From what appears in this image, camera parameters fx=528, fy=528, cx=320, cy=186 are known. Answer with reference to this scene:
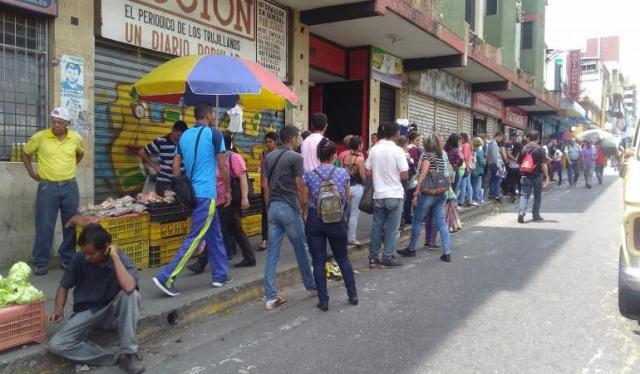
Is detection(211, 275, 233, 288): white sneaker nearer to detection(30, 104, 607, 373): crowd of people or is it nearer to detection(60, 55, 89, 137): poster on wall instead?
detection(30, 104, 607, 373): crowd of people

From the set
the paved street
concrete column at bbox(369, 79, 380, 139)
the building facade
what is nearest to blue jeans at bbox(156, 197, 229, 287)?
the paved street

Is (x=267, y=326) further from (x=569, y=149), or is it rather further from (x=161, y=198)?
(x=569, y=149)

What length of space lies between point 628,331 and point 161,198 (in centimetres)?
501

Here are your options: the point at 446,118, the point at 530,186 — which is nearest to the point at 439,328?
the point at 530,186

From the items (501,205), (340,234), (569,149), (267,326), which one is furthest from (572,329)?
(569,149)

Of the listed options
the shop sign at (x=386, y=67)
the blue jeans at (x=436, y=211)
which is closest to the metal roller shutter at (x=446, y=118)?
the shop sign at (x=386, y=67)

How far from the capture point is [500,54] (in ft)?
64.6

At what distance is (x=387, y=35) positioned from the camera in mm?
12461

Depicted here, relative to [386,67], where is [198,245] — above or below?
below

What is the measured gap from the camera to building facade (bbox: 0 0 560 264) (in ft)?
19.8

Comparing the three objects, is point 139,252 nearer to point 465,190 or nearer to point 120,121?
point 120,121

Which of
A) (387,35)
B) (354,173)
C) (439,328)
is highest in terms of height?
(387,35)

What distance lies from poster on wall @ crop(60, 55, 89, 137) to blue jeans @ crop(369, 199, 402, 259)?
378 cm

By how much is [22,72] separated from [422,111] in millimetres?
12838
